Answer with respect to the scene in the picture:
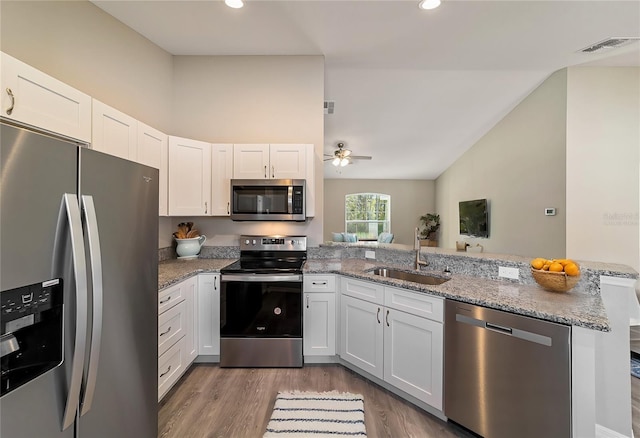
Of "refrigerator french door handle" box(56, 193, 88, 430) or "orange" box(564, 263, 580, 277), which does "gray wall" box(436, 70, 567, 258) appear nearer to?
"orange" box(564, 263, 580, 277)

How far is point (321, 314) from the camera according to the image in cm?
237

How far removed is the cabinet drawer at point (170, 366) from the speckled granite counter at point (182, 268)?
53 cm

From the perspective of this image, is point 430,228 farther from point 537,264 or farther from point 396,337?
point 396,337

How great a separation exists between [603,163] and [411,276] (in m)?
3.12

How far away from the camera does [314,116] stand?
3.02 metres

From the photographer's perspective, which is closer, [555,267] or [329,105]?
[555,267]

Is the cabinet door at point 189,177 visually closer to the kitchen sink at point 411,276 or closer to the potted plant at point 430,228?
the kitchen sink at point 411,276

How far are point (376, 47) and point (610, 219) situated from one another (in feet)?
11.7

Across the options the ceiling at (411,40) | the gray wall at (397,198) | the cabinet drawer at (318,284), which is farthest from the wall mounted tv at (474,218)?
the cabinet drawer at (318,284)

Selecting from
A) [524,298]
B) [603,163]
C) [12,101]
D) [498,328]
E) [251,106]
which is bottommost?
[498,328]

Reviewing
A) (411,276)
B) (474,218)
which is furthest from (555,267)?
(474,218)

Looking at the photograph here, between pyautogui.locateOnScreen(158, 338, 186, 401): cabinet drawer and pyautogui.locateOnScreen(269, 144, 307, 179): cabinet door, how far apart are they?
1.77 metres

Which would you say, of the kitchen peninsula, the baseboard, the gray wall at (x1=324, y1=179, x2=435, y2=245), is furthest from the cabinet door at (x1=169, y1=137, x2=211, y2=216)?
the gray wall at (x1=324, y1=179, x2=435, y2=245)

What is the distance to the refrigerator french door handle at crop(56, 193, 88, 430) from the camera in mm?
860
